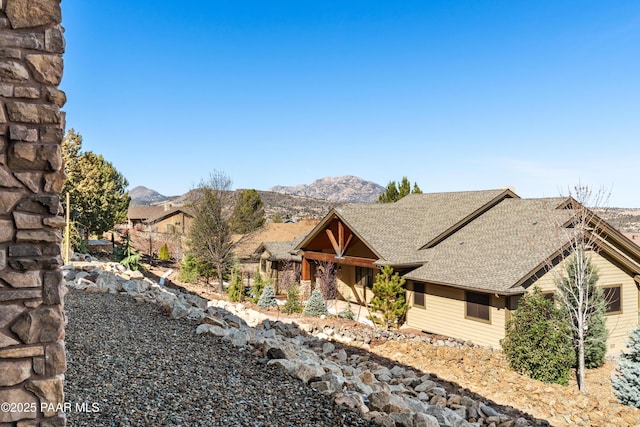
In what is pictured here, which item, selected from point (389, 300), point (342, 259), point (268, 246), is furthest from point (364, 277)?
point (268, 246)

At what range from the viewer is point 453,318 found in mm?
14445

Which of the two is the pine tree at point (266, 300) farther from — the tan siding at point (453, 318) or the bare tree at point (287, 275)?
the bare tree at point (287, 275)

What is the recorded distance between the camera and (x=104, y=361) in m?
5.89

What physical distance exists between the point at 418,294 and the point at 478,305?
2592mm

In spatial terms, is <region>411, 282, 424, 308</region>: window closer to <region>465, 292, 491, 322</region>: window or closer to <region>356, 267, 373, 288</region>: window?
<region>465, 292, 491, 322</region>: window

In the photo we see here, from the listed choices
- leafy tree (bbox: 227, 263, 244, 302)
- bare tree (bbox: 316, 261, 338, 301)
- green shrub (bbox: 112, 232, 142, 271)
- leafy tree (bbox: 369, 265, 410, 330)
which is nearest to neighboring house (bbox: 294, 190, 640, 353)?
leafy tree (bbox: 369, 265, 410, 330)

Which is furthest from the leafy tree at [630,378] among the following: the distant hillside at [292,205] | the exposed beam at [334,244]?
the distant hillside at [292,205]

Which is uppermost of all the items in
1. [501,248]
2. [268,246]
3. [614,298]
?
[501,248]

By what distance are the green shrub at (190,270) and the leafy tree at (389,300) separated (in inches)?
436

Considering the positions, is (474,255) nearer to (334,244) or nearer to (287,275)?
(334,244)

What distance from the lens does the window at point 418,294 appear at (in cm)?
1572

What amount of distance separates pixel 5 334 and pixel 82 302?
725 centimetres

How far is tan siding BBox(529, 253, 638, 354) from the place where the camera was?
45.9 feet

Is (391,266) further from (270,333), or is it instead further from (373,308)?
(270,333)
